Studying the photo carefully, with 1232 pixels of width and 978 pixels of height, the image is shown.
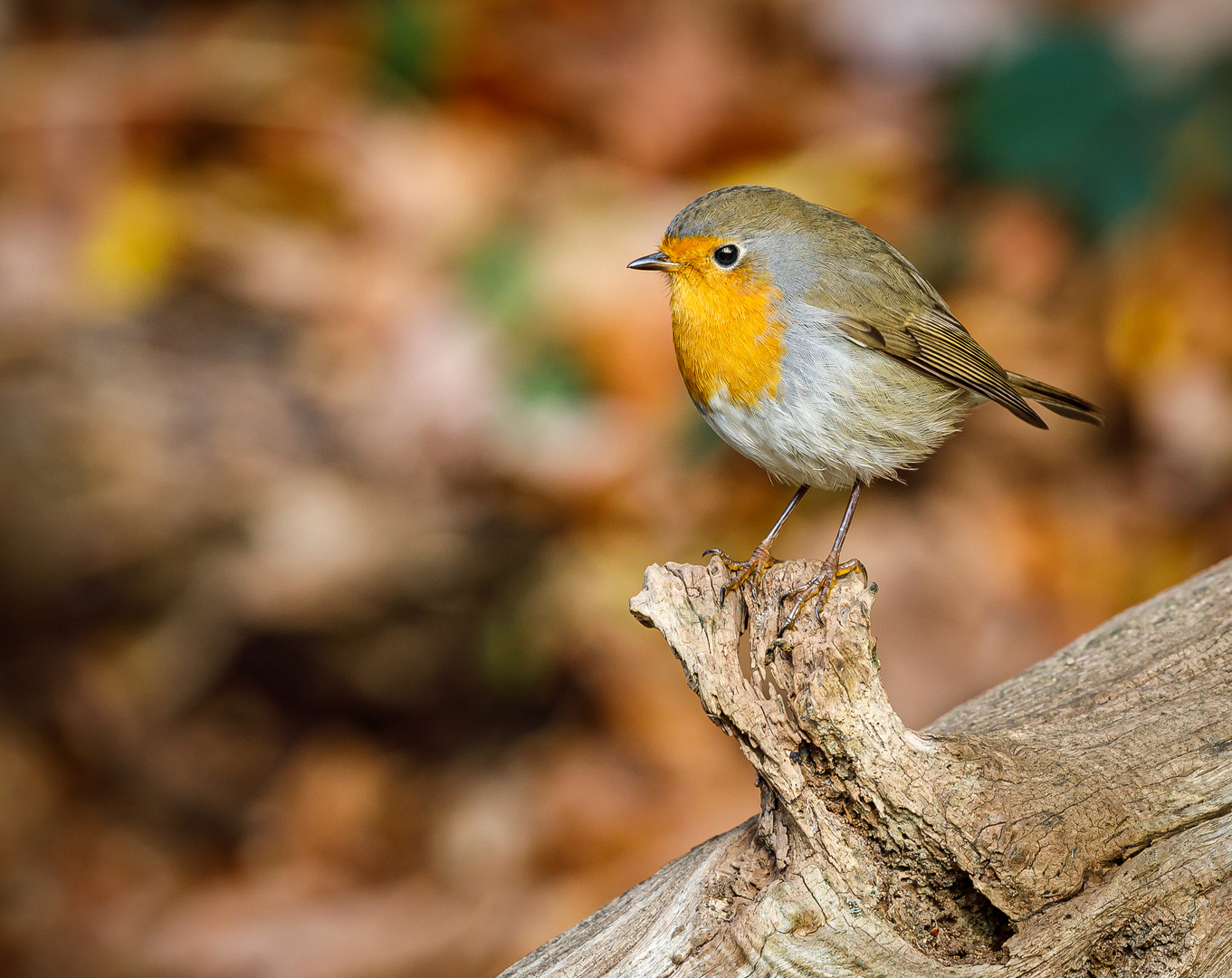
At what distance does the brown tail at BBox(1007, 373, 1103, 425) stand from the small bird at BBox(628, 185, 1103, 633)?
0.58ft

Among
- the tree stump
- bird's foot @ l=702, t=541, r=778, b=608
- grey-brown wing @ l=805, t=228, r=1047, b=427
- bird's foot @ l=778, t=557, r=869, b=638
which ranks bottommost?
the tree stump

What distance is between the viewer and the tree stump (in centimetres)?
168

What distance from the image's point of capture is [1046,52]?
4047 millimetres

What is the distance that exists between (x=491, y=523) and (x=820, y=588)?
7.59 ft

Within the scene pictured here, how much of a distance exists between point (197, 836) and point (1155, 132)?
3.82 meters

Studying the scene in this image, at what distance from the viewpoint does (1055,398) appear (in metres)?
2.89

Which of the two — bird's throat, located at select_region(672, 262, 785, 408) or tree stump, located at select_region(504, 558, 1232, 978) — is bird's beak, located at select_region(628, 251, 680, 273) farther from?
tree stump, located at select_region(504, 558, 1232, 978)

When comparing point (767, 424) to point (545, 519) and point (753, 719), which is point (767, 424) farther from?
point (545, 519)

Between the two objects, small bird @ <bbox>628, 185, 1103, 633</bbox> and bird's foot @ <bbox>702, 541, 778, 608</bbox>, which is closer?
bird's foot @ <bbox>702, 541, 778, 608</bbox>

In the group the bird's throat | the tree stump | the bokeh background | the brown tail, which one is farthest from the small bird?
the bokeh background

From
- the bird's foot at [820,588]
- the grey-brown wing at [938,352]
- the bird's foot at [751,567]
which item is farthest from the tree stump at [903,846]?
the grey-brown wing at [938,352]

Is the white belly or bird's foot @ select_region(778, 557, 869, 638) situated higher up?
the white belly

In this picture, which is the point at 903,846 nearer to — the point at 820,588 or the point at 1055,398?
the point at 820,588

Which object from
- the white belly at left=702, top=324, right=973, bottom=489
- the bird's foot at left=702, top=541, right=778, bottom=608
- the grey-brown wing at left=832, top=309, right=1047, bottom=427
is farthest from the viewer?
the grey-brown wing at left=832, top=309, right=1047, bottom=427
